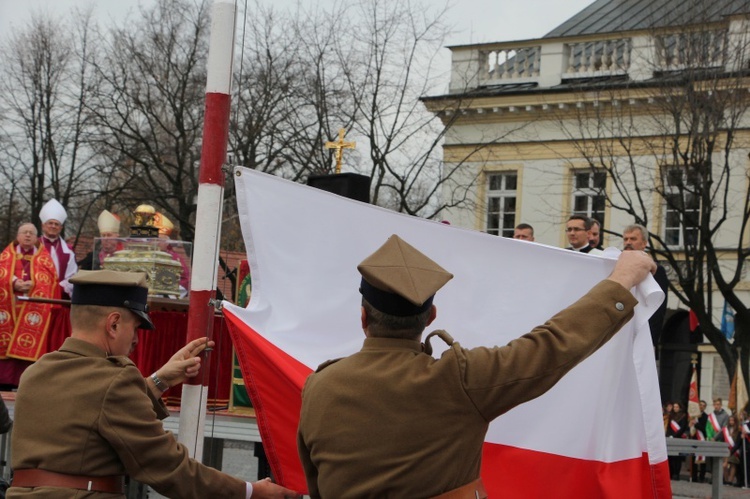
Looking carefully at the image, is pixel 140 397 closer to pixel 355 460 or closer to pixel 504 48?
pixel 355 460

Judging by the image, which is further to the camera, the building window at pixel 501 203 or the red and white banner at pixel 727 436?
the building window at pixel 501 203

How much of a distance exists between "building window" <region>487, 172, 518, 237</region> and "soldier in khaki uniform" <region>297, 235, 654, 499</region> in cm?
2645

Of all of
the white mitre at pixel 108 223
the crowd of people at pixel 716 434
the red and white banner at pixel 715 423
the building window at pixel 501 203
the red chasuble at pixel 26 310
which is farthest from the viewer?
the building window at pixel 501 203

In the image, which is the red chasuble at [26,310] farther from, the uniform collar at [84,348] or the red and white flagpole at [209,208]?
the uniform collar at [84,348]

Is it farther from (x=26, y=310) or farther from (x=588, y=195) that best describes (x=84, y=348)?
(x=588, y=195)

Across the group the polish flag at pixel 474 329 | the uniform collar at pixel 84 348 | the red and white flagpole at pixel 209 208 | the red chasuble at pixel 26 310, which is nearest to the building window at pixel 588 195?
the red chasuble at pixel 26 310

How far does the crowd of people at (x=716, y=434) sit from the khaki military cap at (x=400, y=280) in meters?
17.5

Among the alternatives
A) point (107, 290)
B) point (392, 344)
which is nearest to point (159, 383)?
point (107, 290)

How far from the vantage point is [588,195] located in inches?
1072

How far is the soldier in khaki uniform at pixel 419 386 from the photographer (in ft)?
11.0

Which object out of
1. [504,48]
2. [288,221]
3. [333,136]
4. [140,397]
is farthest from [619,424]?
[504,48]

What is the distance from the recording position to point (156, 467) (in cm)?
401

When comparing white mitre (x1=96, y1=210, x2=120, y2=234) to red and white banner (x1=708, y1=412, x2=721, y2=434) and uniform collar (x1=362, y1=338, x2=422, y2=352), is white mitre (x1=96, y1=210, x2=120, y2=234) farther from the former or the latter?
red and white banner (x1=708, y1=412, x2=721, y2=434)

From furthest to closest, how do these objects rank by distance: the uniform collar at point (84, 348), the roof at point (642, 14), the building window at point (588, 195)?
the building window at point (588, 195)
the roof at point (642, 14)
the uniform collar at point (84, 348)
